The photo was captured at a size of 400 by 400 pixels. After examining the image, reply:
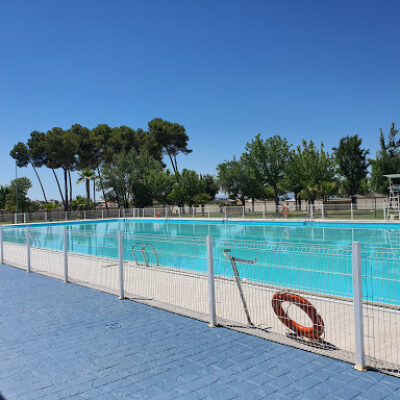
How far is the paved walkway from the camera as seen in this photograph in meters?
3.31

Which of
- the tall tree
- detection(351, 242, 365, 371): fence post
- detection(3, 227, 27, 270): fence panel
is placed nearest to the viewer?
detection(351, 242, 365, 371): fence post

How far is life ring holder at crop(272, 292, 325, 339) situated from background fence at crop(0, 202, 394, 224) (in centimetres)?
2228

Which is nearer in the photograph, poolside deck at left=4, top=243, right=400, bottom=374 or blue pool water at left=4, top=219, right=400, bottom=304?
poolside deck at left=4, top=243, right=400, bottom=374

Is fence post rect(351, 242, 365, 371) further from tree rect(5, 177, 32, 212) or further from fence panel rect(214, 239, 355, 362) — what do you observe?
tree rect(5, 177, 32, 212)

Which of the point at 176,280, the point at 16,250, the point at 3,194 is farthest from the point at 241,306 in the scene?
the point at 3,194

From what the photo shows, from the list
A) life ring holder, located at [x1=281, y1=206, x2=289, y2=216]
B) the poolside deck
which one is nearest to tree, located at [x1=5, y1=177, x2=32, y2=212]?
life ring holder, located at [x1=281, y1=206, x2=289, y2=216]

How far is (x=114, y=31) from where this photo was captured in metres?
26.0

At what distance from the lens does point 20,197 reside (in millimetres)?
45406

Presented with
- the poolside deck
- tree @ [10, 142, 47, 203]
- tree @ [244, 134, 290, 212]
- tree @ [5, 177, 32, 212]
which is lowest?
the poolside deck

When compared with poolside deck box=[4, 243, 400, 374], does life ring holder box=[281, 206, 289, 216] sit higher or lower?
higher

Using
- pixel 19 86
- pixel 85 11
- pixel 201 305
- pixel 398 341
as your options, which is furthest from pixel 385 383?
pixel 19 86

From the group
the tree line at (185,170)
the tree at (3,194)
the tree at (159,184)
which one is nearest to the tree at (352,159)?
the tree line at (185,170)

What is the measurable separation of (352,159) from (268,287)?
37.8 meters

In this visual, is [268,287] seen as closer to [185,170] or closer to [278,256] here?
[278,256]
